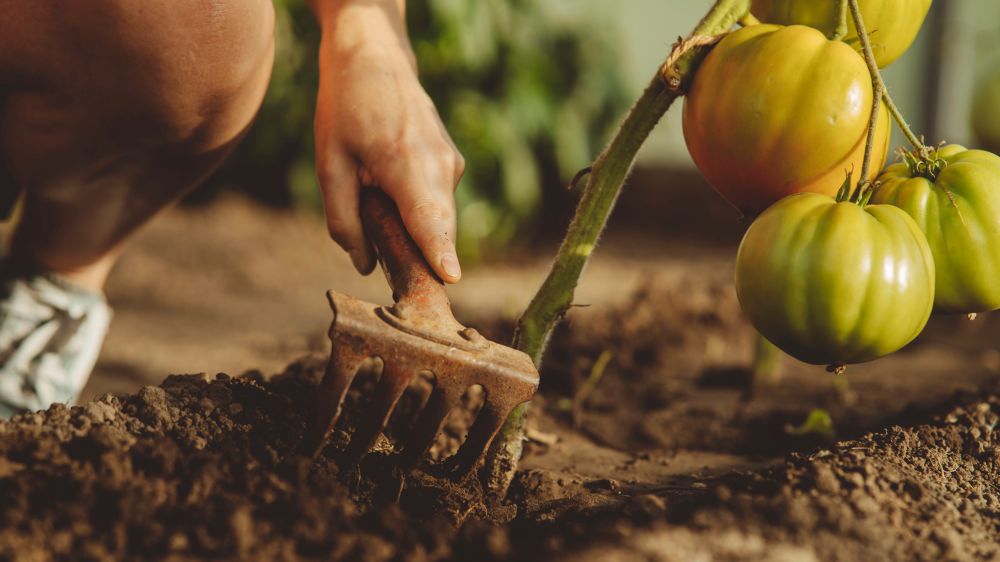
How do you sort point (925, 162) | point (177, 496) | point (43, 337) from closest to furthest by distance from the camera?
point (177, 496)
point (925, 162)
point (43, 337)

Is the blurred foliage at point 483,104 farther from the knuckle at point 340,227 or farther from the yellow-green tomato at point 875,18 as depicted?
the yellow-green tomato at point 875,18

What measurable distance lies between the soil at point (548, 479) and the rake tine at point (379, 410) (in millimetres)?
28

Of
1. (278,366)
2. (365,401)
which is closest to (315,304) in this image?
(278,366)

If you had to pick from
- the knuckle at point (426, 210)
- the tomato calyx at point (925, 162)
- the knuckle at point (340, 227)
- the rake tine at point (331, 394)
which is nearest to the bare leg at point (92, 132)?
the knuckle at point (340, 227)

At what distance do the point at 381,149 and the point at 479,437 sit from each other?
1.46 ft

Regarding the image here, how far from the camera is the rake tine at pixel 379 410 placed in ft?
3.68

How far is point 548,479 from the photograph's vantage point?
1324mm

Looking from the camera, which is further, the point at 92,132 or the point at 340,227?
the point at 92,132

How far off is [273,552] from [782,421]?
3.97ft

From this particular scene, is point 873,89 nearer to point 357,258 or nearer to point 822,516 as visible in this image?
point 822,516

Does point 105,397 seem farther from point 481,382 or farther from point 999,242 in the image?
point 999,242

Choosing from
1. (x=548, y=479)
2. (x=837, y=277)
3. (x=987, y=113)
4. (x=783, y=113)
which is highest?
(x=783, y=113)

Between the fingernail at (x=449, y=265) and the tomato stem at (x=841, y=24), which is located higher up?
the tomato stem at (x=841, y=24)

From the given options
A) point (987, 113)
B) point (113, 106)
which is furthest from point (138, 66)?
point (987, 113)
